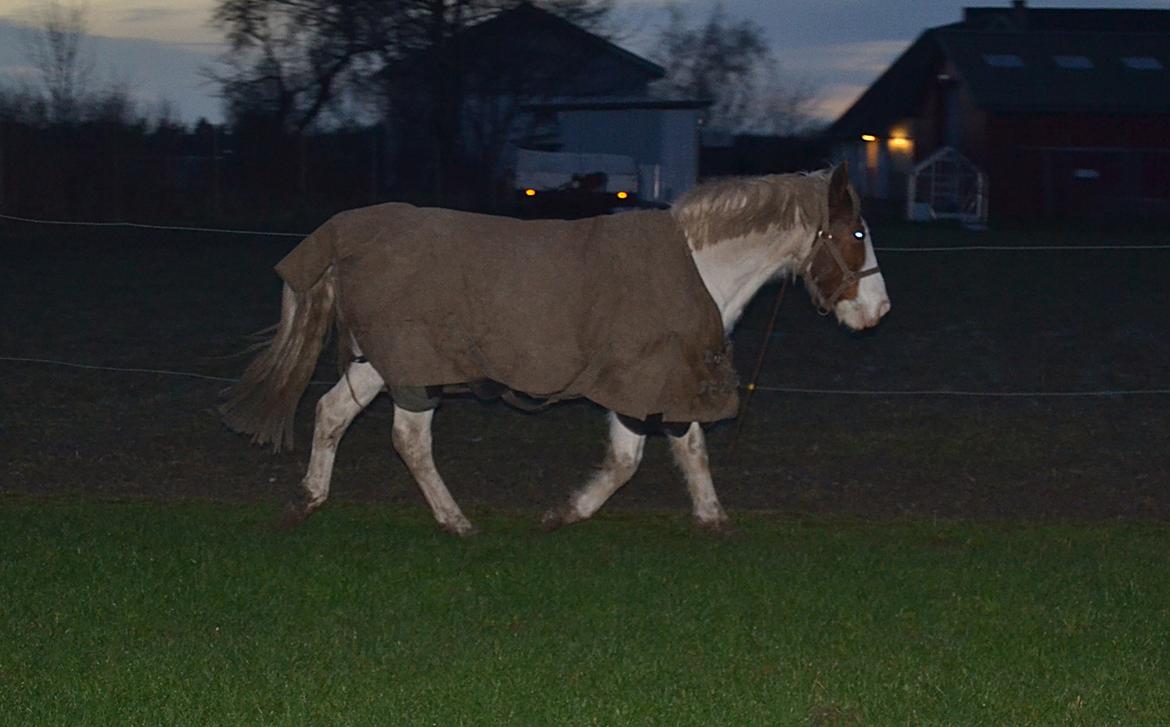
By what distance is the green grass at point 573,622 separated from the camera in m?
4.43

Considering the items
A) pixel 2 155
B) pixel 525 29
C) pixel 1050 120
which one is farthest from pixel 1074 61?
pixel 2 155

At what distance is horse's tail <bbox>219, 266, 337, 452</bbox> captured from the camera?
264 inches

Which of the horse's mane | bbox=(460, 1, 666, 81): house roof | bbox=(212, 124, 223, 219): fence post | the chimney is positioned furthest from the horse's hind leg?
the chimney

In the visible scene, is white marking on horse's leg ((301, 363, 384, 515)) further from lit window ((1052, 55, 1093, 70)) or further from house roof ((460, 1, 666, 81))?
lit window ((1052, 55, 1093, 70))

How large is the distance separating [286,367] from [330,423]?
1.01ft

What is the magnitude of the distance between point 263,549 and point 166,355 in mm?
5574

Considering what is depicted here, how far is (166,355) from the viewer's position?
11492mm

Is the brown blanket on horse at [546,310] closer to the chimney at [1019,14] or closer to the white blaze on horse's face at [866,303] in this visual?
the white blaze on horse's face at [866,303]

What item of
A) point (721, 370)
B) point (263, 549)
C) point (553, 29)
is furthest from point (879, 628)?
point (553, 29)

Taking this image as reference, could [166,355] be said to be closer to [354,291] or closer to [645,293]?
[354,291]

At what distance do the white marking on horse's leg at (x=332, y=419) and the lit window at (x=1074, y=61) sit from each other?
34.2 metres

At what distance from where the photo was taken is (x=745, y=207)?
6.41 meters

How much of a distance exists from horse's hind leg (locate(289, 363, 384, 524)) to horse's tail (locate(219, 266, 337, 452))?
14 cm

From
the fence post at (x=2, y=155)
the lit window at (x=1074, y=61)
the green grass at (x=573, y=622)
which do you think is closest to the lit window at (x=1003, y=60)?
the lit window at (x=1074, y=61)
